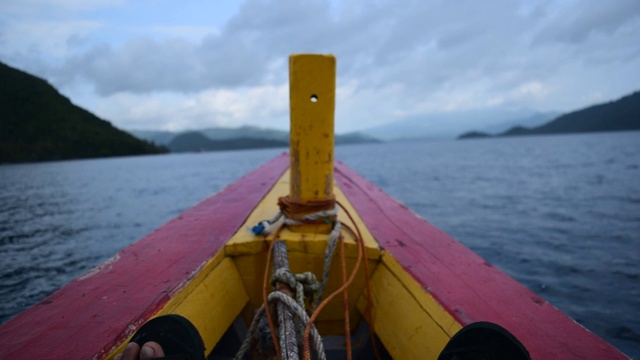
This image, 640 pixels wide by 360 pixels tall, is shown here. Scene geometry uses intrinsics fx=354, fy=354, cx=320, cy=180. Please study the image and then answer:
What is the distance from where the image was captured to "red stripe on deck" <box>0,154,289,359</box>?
1.17m

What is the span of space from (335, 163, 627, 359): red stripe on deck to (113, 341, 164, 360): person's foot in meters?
1.04

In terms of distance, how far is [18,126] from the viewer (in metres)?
66.7

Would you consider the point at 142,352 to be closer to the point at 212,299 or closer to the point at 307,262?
the point at 212,299

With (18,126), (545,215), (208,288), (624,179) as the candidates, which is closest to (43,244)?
(208,288)

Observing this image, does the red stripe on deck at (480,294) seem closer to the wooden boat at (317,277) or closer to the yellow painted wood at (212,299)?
the wooden boat at (317,277)

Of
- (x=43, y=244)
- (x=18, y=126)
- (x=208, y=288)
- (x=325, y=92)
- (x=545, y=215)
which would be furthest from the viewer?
(x=18, y=126)

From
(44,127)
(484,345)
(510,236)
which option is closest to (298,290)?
(484,345)

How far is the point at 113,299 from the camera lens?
1.48 meters

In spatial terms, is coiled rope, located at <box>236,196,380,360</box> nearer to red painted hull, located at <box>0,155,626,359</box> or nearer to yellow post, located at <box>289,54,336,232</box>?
yellow post, located at <box>289,54,336,232</box>

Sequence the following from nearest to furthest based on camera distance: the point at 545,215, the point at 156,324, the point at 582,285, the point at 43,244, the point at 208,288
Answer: the point at 156,324 → the point at 208,288 → the point at 582,285 → the point at 43,244 → the point at 545,215

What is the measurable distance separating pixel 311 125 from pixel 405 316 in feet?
3.28

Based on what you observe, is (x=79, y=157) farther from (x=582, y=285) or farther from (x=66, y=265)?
(x=582, y=285)

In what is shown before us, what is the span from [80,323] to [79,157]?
285 ft

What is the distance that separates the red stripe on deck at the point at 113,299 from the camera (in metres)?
1.17
